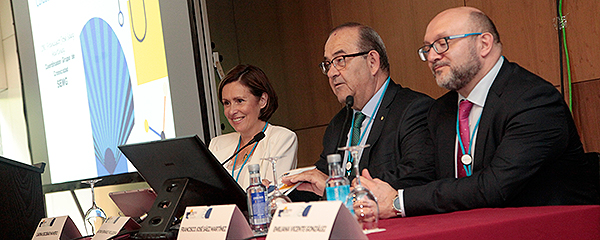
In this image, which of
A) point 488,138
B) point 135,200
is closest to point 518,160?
point 488,138

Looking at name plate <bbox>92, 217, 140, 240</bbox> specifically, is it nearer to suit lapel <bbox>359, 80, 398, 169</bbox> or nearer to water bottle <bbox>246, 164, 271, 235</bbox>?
water bottle <bbox>246, 164, 271, 235</bbox>

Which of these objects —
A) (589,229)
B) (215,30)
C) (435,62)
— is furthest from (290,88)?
(589,229)

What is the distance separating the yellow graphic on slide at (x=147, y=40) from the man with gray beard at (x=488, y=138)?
7.61 feet

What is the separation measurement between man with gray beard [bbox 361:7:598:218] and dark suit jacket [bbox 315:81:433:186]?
6 cm

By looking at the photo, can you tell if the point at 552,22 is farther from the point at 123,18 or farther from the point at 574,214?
the point at 123,18

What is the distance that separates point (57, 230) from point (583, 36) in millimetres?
2356

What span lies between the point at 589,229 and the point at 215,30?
4001 millimetres

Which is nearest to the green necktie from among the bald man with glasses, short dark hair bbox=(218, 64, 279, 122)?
the bald man with glasses

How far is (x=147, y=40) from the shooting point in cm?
393

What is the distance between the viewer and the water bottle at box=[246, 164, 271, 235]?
1.34 meters

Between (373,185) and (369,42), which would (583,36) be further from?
(373,185)

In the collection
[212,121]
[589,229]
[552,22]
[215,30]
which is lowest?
[589,229]

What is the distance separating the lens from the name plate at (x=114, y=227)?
5.36 ft

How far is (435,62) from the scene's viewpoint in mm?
1982
